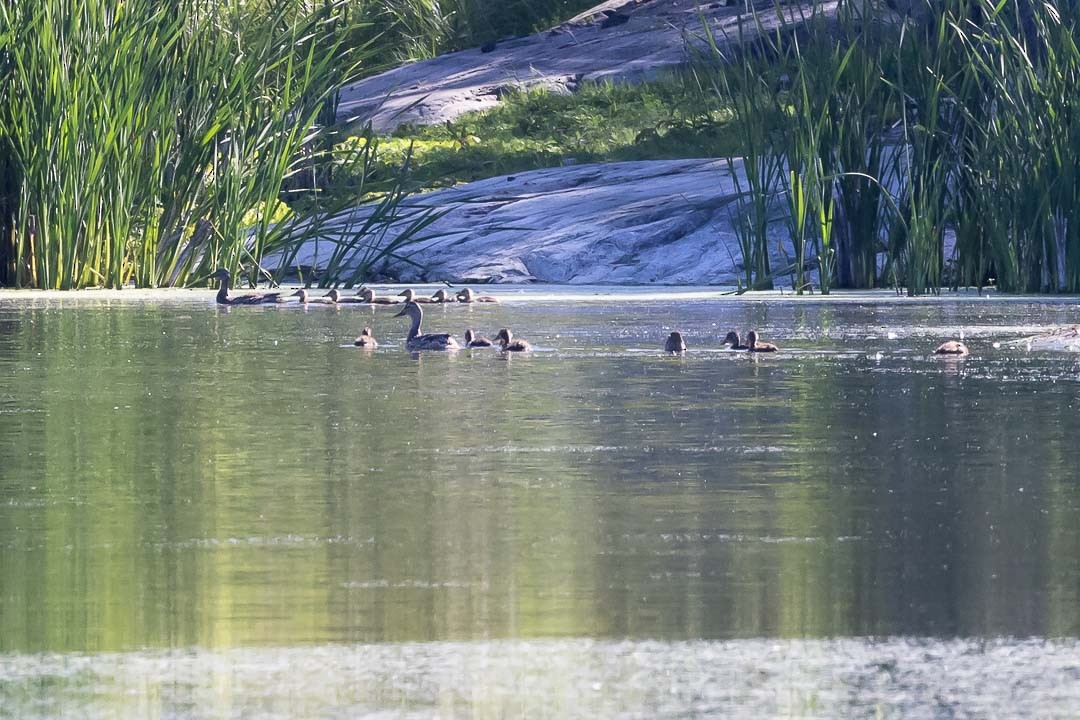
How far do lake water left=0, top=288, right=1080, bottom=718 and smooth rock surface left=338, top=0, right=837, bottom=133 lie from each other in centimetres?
1639

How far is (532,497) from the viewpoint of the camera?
17.1 feet

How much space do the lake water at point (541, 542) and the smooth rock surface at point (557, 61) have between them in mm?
16391

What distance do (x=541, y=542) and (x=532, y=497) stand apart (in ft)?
2.25

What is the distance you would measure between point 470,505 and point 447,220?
14508 mm

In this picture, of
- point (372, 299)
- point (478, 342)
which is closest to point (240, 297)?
point (372, 299)

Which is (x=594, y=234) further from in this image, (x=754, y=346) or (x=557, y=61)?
(x=557, y=61)

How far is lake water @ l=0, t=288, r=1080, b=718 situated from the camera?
132 inches

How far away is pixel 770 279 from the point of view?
1552 cm

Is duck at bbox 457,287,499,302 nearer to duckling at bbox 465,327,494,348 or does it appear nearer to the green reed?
the green reed

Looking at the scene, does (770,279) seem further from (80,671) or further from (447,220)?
(80,671)

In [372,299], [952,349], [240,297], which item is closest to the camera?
[952,349]

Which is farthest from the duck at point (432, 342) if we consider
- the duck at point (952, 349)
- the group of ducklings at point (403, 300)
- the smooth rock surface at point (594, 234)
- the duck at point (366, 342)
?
the smooth rock surface at point (594, 234)

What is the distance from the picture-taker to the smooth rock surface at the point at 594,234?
17.8m

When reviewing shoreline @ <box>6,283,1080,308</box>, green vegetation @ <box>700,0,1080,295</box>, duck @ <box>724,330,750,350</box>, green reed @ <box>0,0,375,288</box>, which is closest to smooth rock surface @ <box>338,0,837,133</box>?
shoreline @ <box>6,283,1080,308</box>
